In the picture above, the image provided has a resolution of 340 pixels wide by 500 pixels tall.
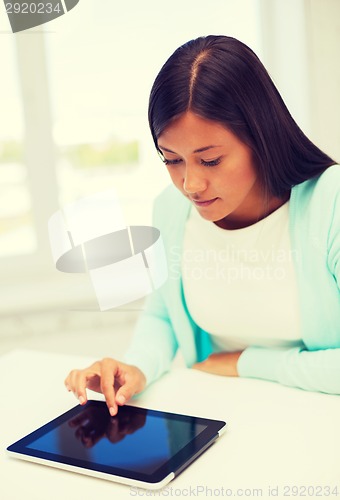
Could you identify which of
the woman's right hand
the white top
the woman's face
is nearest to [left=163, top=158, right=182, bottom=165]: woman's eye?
the woman's face

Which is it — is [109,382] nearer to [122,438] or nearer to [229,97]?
[122,438]

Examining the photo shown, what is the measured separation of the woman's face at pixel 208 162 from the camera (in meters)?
0.91

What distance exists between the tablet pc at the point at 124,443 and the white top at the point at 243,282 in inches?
12.1

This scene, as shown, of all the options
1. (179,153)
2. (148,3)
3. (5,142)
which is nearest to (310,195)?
(179,153)

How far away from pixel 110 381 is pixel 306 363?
0.31 metres

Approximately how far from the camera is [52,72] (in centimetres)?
162

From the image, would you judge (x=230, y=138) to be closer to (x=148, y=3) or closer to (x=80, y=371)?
(x=80, y=371)

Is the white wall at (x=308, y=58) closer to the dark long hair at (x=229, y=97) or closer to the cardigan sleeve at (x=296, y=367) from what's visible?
the dark long hair at (x=229, y=97)

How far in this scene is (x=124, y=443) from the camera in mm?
774

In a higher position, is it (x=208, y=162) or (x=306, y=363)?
(x=208, y=162)
